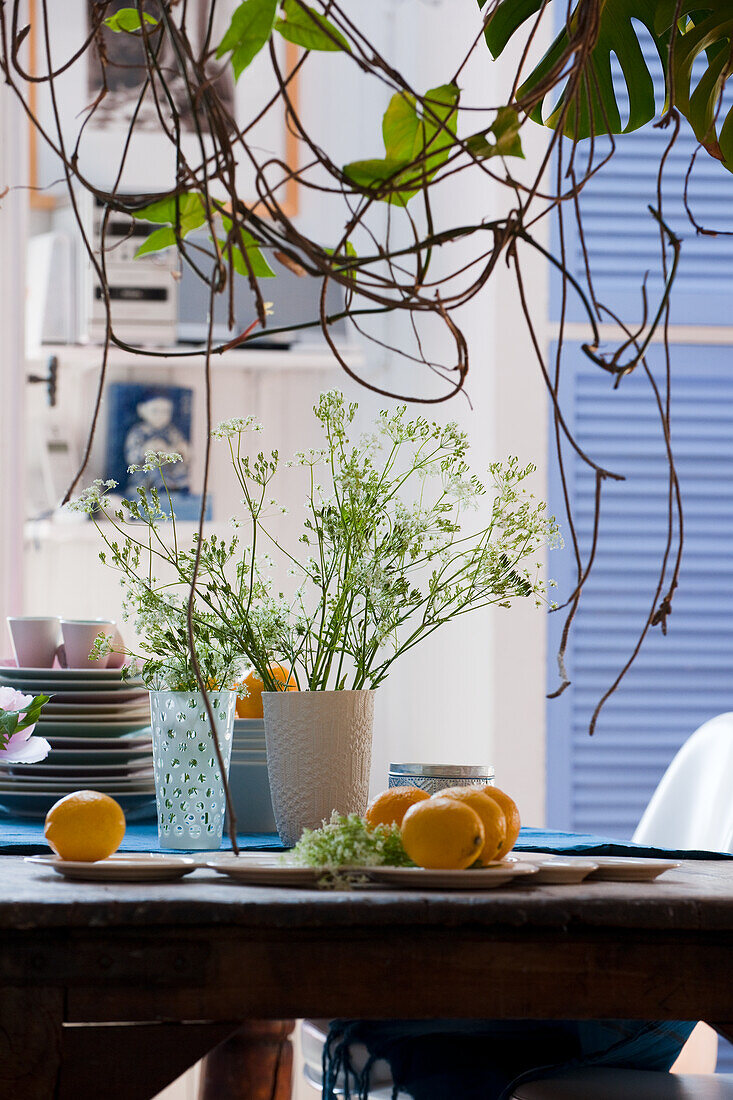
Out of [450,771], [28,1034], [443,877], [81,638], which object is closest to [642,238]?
[81,638]

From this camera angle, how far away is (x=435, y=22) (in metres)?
2.99

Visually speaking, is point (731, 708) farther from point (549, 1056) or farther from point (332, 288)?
point (549, 1056)

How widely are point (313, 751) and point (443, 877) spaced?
277 millimetres

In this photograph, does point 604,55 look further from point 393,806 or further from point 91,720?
point 91,720

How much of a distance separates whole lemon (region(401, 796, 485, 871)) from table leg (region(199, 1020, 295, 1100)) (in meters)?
0.90

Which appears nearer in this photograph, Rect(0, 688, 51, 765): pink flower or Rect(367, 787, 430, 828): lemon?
Rect(367, 787, 430, 828): lemon

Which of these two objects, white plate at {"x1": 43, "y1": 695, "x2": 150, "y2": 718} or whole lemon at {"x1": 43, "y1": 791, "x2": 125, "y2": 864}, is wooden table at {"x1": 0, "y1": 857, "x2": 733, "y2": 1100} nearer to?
whole lemon at {"x1": 43, "y1": 791, "x2": 125, "y2": 864}

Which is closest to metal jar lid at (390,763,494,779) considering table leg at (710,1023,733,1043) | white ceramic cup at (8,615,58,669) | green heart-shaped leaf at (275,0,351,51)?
table leg at (710,1023,733,1043)

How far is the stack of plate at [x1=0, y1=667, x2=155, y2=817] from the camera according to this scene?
56.2 inches

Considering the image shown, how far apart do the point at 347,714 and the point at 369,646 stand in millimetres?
64

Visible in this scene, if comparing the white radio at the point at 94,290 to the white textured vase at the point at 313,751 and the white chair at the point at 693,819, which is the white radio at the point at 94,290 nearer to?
the white chair at the point at 693,819

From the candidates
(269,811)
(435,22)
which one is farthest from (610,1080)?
(435,22)

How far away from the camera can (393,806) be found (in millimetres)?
987

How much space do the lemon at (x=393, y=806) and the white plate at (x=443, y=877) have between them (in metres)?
0.09
